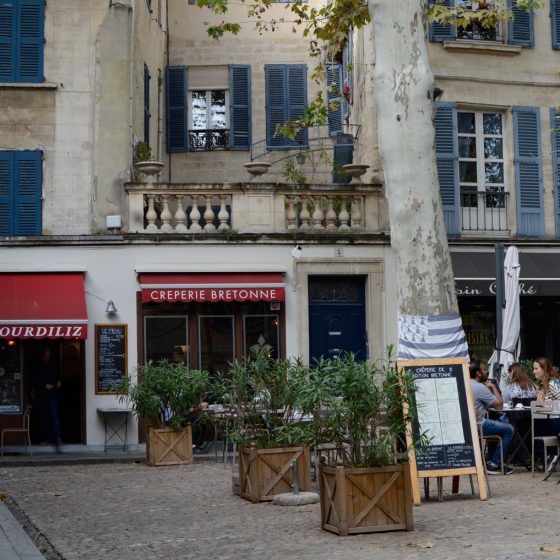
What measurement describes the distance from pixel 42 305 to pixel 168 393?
3680 millimetres

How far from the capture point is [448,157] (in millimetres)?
21047

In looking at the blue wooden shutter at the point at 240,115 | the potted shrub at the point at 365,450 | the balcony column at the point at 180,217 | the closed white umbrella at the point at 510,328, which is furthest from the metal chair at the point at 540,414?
the blue wooden shutter at the point at 240,115

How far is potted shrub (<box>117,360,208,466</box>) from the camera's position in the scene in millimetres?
16328

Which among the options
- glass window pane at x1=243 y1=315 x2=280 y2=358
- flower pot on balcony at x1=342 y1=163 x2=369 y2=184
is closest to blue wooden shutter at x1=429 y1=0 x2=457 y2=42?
flower pot on balcony at x1=342 y1=163 x2=369 y2=184

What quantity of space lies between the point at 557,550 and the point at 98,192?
13.3m

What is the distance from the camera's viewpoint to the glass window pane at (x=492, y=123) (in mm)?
21625

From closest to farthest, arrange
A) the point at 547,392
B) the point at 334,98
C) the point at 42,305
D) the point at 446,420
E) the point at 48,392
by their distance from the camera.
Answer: the point at 446,420 < the point at 547,392 < the point at 42,305 < the point at 48,392 < the point at 334,98

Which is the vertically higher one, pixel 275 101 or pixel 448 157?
pixel 275 101

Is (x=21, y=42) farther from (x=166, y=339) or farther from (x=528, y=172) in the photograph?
(x=528, y=172)

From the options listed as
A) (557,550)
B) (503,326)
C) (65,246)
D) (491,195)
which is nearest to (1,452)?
(65,246)

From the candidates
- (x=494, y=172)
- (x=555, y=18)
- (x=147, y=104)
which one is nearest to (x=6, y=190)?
(x=147, y=104)

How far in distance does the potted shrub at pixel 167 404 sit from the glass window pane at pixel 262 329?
3590 millimetres

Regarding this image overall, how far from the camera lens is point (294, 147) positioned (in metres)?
23.9

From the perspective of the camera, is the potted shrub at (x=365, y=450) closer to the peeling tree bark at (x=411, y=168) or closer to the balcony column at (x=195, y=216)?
the peeling tree bark at (x=411, y=168)
